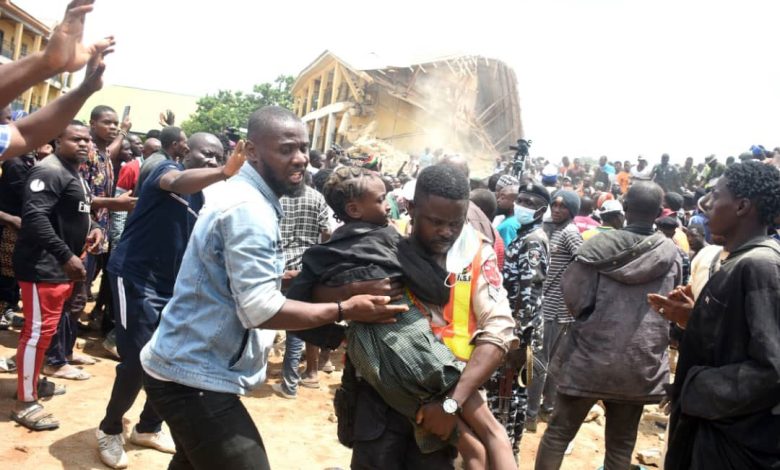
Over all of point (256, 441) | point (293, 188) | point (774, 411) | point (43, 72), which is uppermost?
point (43, 72)

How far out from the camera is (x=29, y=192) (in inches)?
181

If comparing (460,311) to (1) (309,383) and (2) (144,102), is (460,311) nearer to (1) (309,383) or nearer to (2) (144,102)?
(1) (309,383)

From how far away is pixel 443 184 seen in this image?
251cm

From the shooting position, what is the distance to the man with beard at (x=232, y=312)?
2385mm

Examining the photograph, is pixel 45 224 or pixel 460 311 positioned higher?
pixel 460 311

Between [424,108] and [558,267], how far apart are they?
19.5m

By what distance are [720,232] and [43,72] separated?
3.00m

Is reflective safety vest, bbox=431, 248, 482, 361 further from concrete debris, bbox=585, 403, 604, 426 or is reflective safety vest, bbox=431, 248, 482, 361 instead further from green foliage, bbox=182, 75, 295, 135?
green foliage, bbox=182, 75, 295, 135

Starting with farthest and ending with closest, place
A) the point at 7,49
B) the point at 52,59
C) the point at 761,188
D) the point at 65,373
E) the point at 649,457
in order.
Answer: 1. the point at 7,49
2. the point at 65,373
3. the point at 649,457
4. the point at 761,188
5. the point at 52,59

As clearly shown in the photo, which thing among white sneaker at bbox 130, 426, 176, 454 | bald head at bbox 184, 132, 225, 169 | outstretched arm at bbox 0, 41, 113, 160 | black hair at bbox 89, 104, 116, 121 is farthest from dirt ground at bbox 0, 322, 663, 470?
outstretched arm at bbox 0, 41, 113, 160

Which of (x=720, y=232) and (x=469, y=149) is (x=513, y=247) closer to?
(x=720, y=232)

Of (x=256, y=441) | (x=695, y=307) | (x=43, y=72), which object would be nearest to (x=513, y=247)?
(x=695, y=307)

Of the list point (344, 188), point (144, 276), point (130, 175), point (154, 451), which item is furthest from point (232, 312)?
point (130, 175)

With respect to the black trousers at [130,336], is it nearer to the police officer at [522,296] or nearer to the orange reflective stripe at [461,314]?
the police officer at [522,296]
